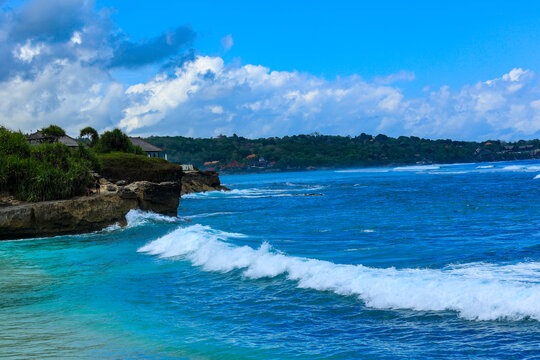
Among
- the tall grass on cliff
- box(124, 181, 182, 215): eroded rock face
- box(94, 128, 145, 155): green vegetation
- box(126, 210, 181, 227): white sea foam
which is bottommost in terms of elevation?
box(126, 210, 181, 227): white sea foam

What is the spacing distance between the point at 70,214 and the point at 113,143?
28816 millimetres

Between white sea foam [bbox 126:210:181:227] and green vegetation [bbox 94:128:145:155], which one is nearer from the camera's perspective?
white sea foam [bbox 126:210:181:227]

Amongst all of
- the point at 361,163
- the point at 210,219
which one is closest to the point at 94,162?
the point at 210,219

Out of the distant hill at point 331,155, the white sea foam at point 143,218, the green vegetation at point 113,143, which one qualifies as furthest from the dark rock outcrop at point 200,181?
the distant hill at point 331,155

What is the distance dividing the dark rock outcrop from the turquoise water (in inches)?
1680

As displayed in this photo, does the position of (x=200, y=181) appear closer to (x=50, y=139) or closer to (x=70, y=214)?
(x=50, y=139)

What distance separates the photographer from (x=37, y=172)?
76.6 feet

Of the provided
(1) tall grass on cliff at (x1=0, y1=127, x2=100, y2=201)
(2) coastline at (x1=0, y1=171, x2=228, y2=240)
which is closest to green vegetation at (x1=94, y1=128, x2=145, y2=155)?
(1) tall grass on cliff at (x1=0, y1=127, x2=100, y2=201)

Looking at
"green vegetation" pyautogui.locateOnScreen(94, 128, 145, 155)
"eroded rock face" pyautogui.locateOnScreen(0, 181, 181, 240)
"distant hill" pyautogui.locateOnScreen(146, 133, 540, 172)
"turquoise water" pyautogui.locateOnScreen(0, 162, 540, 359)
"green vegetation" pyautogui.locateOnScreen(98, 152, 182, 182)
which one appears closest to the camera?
"turquoise water" pyautogui.locateOnScreen(0, 162, 540, 359)

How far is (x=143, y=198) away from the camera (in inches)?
1017

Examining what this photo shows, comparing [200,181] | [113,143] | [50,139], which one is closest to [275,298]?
[50,139]

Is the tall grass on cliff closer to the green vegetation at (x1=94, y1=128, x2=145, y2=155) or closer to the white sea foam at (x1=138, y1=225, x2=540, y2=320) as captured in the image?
the white sea foam at (x1=138, y1=225, x2=540, y2=320)

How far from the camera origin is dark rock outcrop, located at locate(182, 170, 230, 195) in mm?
62344

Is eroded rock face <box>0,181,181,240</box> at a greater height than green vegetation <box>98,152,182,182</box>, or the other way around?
green vegetation <box>98,152,182,182</box>
